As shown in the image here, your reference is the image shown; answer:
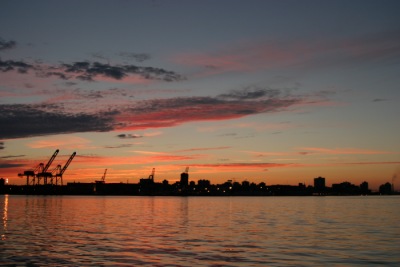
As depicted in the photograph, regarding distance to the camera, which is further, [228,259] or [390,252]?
[390,252]

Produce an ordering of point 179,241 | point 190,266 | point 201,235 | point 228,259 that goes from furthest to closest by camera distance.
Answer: point 201,235 → point 179,241 → point 228,259 → point 190,266

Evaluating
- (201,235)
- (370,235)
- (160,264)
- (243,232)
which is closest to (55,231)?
(201,235)

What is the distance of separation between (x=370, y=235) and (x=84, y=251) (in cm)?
3373

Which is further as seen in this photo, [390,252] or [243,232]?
[243,232]

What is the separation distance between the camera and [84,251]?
40219mm

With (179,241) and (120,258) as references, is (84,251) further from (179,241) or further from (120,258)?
(179,241)

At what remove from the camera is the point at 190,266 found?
3341 centimetres

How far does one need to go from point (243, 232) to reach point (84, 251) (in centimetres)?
2419

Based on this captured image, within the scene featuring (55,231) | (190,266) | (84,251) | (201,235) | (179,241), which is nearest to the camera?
(190,266)

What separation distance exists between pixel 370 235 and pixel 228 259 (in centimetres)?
2659

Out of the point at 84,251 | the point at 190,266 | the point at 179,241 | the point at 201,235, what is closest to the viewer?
the point at 190,266

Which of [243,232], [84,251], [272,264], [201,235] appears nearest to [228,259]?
[272,264]

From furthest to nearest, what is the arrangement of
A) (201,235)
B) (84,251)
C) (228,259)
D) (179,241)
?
(201,235), (179,241), (84,251), (228,259)

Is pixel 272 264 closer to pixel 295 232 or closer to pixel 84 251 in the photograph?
pixel 84 251
